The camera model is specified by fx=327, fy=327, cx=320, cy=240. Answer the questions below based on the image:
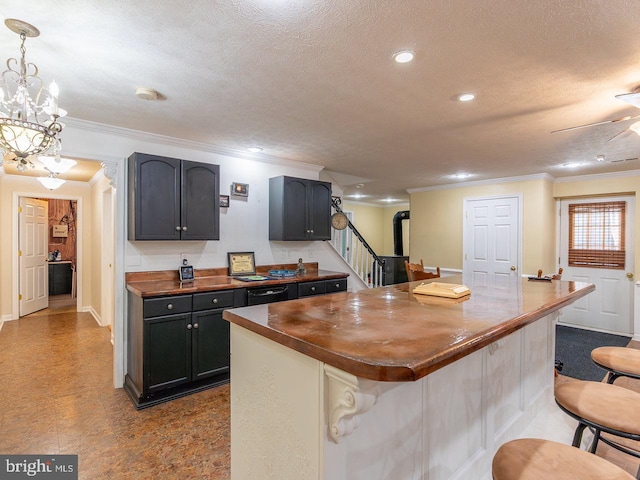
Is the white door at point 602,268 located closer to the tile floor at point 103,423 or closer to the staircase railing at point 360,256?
the tile floor at point 103,423

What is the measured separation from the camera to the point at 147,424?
251 centimetres

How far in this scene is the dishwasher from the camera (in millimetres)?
3359

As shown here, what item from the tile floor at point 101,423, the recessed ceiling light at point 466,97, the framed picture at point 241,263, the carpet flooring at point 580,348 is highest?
the recessed ceiling light at point 466,97

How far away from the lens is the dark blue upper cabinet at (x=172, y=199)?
305 centimetres

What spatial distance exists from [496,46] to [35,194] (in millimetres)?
6916

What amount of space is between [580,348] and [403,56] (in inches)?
185

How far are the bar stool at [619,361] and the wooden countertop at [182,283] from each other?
261cm

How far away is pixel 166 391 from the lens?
9.46 ft

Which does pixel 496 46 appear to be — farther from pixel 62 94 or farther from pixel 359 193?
pixel 359 193

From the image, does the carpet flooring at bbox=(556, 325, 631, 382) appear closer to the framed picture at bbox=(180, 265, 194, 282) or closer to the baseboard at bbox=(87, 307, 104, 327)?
the framed picture at bbox=(180, 265, 194, 282)

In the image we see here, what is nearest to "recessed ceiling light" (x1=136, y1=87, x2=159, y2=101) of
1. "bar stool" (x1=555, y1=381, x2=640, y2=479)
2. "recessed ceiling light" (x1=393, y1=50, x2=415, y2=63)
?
"recessed ceiling light" (x1=393, y1=50, x2=415, y2=63)

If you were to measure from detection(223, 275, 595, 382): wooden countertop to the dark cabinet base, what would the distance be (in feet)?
6.28

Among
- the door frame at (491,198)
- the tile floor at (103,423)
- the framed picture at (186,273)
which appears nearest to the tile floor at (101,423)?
the tile floor at (103,423)

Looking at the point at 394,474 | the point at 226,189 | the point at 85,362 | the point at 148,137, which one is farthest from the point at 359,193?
the point at 394,474
